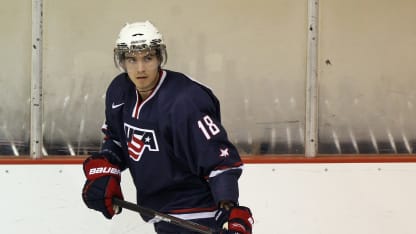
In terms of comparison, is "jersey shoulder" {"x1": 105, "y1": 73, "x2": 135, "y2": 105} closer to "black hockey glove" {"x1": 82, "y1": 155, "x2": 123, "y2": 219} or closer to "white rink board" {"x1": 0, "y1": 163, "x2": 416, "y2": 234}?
"black hockey glove" {"x1": 82, "y1": 155, "x2": 123, "y2": 219}

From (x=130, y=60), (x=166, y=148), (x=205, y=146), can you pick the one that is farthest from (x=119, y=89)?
(x=205, y=146)

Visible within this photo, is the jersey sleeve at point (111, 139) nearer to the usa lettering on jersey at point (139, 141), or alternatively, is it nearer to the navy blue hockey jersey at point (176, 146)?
the navy blue hockey jersey at point (176, 146)

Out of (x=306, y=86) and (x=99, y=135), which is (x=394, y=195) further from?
(x=99, y=135)

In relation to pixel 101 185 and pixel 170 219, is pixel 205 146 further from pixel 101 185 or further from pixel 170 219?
pixel 101 185

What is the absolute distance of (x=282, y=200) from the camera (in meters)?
2.63

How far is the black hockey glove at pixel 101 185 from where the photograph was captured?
1827 millimetres

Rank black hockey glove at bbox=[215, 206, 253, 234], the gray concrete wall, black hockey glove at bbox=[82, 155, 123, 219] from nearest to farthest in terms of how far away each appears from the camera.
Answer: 1. black hockey glove at bbox=[215, 206, 253, 234]
2. black hockey glove at bbox=[82, 155, 123, 219]
3. the gray concrete wall

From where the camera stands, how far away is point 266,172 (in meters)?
2.63

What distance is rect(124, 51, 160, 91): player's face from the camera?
5.69 ft

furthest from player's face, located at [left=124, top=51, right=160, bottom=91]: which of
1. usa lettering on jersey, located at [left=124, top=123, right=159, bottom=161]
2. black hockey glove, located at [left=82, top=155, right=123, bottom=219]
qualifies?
black hockey glove, located at [left=82, top=155, right=123, bottom=219]

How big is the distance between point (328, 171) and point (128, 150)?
110 centimetres

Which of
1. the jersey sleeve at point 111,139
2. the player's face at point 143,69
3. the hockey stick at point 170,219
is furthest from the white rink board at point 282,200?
the player's face at point 143,69

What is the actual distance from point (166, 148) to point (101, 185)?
0.25 metres

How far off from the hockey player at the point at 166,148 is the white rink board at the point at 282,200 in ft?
2.45
